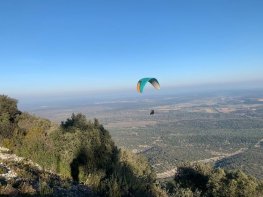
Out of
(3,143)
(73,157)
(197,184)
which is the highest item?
(3,143)

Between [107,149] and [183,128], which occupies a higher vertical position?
→ [107,149]

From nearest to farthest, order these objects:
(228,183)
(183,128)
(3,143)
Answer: (3,143)
(228,183)
(183,128)

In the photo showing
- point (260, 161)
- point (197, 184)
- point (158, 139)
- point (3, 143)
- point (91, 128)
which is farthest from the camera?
point (158, 139)

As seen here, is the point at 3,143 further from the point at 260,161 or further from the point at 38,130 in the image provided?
the point at 260,161

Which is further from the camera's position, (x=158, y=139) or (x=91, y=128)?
(x=158, y=139)

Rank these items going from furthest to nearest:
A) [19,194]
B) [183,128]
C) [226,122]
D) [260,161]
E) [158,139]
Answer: [226,122], [183,128], [158,139], [260,161], [19,194]

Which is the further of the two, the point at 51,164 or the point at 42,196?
the point at 51,164

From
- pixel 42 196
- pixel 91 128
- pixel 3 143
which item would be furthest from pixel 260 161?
pixel 42 196

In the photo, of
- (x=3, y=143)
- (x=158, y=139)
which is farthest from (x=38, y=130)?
(x=158, y=139)

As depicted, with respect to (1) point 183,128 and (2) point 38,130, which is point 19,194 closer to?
(2) point 38,130
